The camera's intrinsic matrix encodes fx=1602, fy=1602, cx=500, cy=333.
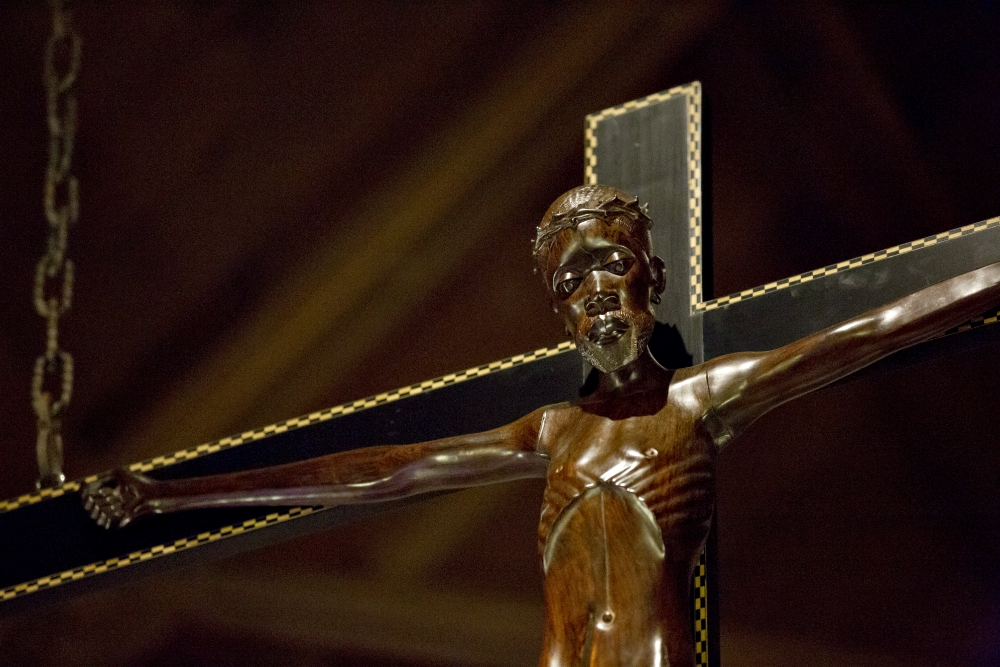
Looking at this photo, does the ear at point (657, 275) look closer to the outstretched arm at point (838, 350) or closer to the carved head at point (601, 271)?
the carved head at point (601, 271)

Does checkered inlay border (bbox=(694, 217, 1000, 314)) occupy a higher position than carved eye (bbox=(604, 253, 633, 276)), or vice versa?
checkered inlay border (bbox=(694, 217, 1000, 314))

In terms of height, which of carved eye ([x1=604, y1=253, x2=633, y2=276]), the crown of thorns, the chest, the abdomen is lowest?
the abdomen

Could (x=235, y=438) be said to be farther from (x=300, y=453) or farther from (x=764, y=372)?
(x=764, y=372)

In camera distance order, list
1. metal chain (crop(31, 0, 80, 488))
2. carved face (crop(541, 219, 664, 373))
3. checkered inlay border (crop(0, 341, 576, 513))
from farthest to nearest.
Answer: metal chain (crop(31, 0, 80, 488)), checkered inlay border (crop(0, 341, 576, 513)), carved face (crop(541, 219, 664, 373))

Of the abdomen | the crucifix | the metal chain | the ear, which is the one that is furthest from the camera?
the metal chain

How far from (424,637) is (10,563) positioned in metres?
0.86

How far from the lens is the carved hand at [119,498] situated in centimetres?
267

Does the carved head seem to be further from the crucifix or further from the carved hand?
the carved hand

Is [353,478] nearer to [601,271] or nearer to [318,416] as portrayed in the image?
[318,416]

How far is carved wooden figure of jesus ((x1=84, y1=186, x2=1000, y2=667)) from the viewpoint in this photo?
2.16 m

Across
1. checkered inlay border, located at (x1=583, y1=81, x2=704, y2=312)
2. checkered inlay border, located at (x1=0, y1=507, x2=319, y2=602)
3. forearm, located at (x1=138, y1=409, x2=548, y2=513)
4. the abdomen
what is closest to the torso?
the abdomen

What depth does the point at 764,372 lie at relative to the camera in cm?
229

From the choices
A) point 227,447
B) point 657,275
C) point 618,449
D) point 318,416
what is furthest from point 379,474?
point 657,275

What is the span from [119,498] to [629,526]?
3.11ft
